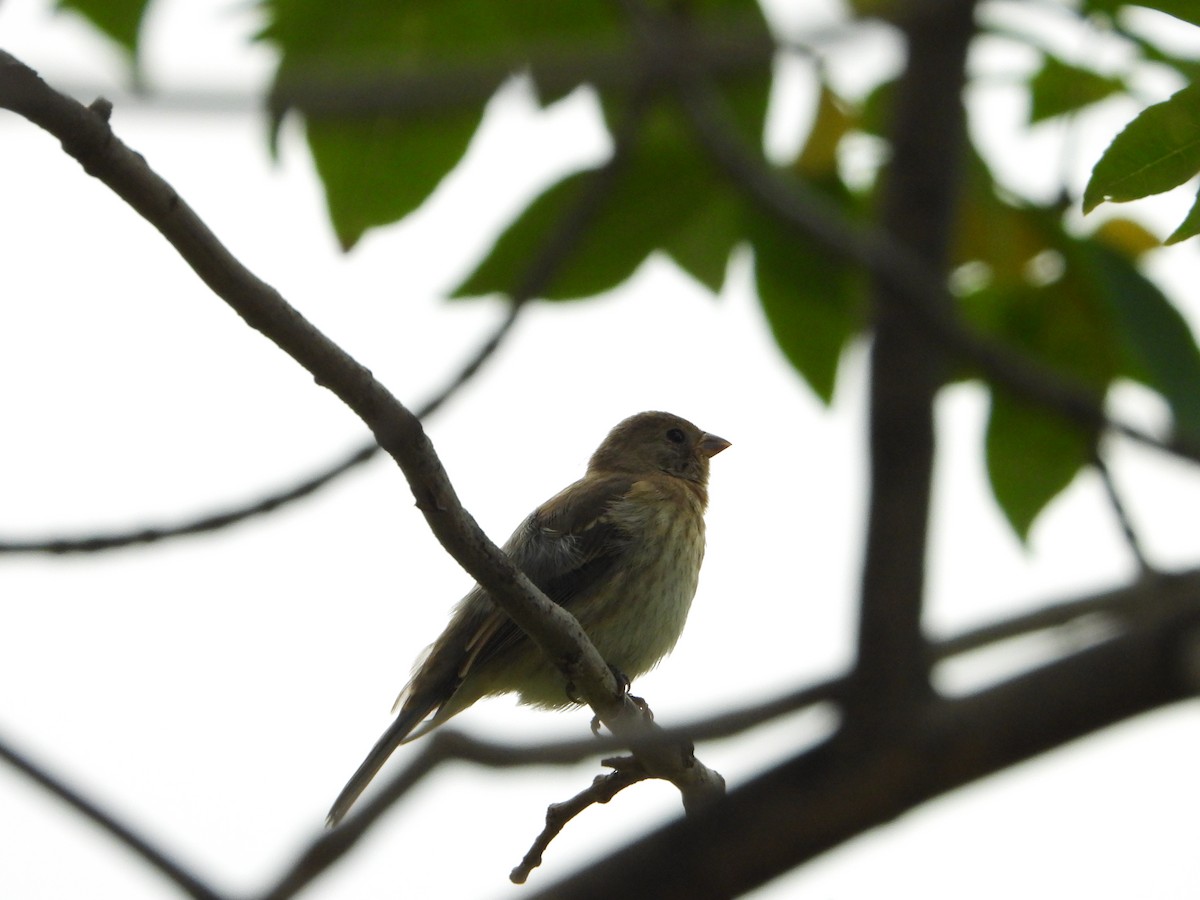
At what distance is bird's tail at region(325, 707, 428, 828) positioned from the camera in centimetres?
552

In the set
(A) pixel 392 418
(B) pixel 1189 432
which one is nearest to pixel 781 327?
(B) pixel 1189 432

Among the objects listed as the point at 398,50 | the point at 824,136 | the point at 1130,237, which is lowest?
the point at 1130,237

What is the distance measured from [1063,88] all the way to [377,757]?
3362 millimetres

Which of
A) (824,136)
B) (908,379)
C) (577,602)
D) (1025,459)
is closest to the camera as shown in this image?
(908,379)

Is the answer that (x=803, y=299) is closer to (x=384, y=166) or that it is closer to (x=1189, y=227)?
(x=384, y=166)

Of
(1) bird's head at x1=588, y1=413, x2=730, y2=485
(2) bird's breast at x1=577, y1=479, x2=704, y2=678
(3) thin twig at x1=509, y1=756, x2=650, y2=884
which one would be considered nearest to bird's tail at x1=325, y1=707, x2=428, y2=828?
(2) bird's breast at x1=577, y1=479, x2=704, y2=678

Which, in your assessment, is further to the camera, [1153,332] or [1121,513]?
[1153,332]

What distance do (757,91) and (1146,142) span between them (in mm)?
2894

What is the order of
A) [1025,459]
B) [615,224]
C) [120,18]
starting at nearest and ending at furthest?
[120,18] → [1025,459] → [615,224]

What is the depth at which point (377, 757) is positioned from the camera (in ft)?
18.9

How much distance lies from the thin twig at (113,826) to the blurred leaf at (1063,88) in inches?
157

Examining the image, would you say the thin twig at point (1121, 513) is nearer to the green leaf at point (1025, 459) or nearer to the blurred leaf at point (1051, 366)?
the blurred leaf at point (1051, 366)

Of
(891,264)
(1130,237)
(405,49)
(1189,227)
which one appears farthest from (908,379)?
(1189,227)

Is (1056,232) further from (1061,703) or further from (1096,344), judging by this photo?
(1061,703)
